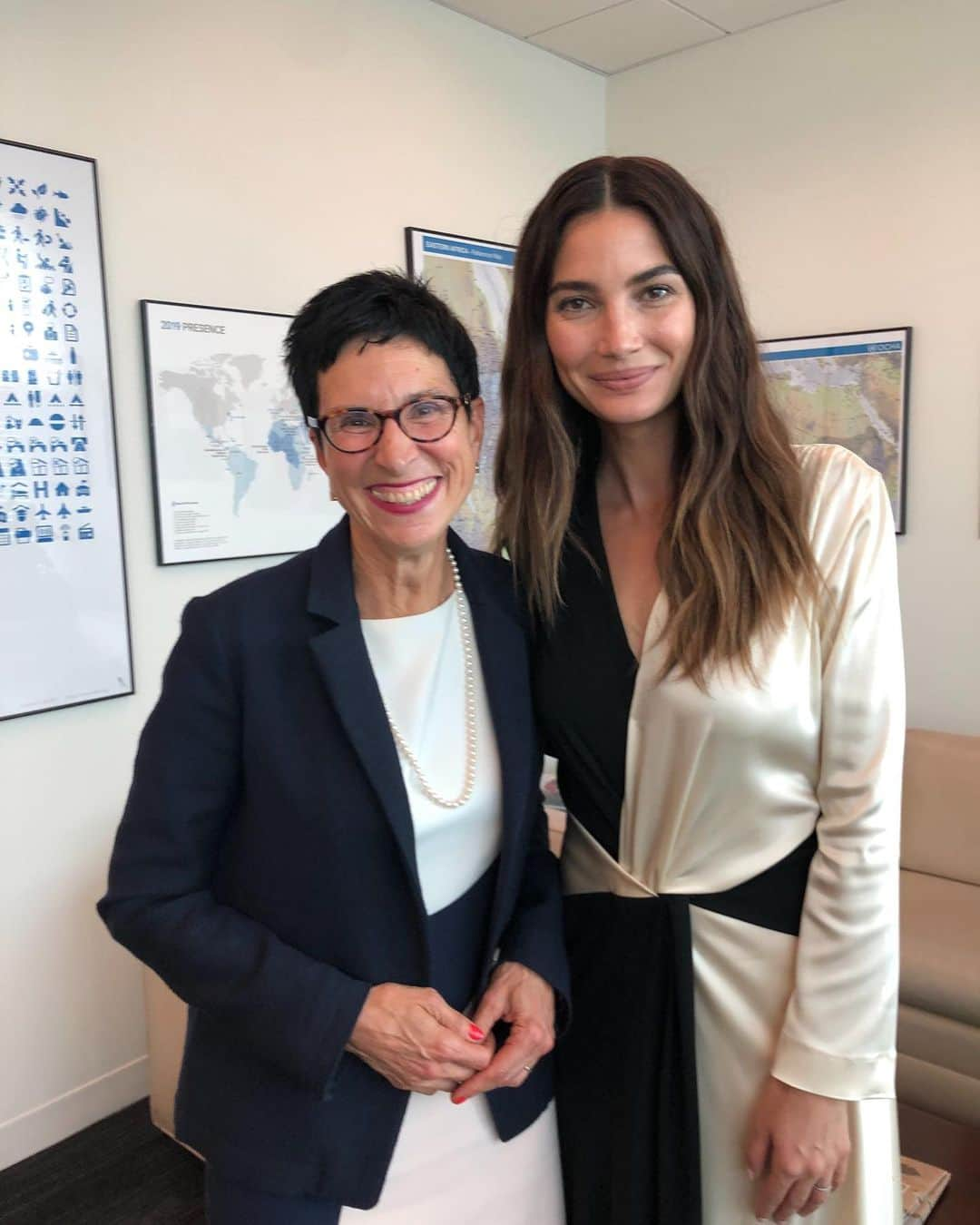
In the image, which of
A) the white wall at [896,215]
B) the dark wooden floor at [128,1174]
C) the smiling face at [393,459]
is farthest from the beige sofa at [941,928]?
the smiling face at [393,459]

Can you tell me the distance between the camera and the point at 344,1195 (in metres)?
1.02

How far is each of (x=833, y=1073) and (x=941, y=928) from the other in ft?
5.21

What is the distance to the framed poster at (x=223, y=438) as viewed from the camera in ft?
7.92

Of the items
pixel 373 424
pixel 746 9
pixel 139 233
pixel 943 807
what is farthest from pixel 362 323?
pixel 746 9

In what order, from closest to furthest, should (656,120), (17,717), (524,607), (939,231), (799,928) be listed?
(799,928)
(524,607)
(17,717)
(939,231)
(656,120)

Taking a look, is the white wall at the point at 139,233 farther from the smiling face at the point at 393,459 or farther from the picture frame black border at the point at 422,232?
the smiling face at the point at 393,459

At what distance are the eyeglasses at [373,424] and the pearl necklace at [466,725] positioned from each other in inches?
7.3

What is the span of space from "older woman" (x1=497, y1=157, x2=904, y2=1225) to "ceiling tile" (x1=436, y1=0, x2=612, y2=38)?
7.24ft

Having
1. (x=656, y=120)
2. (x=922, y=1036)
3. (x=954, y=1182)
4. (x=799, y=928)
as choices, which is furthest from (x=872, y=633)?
(x=656, y=120)

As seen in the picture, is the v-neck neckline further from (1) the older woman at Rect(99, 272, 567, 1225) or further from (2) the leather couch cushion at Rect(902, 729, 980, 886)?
(2) the leather couch cushion at Rect(902, 729, 980, 886)

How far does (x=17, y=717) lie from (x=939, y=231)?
2.78 meters

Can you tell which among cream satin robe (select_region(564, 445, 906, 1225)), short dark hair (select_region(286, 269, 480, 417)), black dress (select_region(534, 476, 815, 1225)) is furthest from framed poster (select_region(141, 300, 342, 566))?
cream satin robe (select_region(564, 445, 906, 1225))

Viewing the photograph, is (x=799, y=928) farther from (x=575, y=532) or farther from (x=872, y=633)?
(x=575, y=532)

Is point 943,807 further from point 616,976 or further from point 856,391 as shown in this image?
point 616,976
